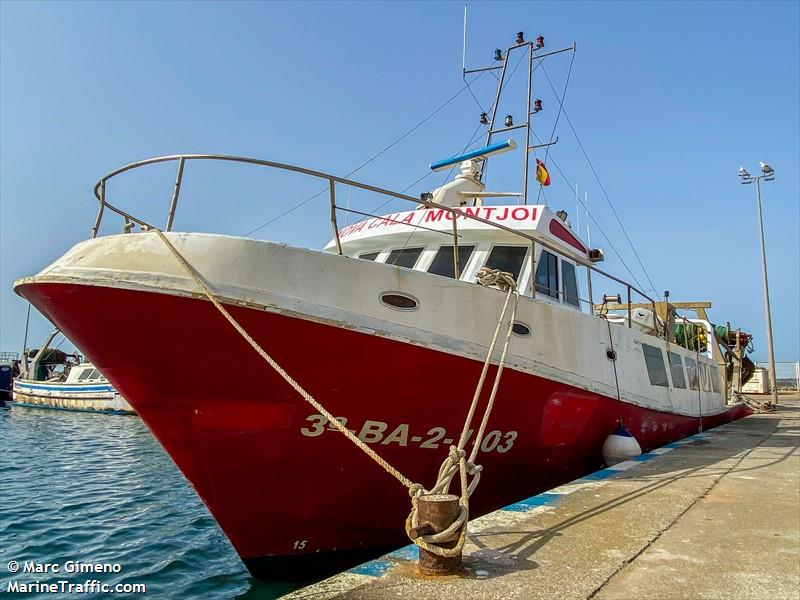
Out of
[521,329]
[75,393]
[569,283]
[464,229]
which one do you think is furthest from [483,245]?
[75,393]

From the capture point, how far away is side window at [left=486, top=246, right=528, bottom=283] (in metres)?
6.98

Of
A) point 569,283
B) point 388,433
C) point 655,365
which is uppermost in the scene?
point 569,283

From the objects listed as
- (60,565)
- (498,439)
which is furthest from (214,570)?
(498,439)

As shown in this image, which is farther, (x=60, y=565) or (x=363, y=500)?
(x=60, y=565)

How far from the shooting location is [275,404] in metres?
4.41

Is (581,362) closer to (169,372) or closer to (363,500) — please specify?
(363,500)

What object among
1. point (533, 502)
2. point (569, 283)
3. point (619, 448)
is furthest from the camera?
point (569, 283)

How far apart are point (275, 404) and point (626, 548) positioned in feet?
8.51

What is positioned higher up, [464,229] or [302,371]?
[464,229]

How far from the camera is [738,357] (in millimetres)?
22156

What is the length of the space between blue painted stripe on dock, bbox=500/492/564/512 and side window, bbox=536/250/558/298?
2.73 metres

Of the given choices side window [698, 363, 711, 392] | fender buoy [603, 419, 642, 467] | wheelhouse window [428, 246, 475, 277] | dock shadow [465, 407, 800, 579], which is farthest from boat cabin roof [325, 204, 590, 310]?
side window [698, 363, 711, 392]

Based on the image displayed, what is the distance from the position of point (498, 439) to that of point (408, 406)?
3.91 ft

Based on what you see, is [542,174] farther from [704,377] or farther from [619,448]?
[704,377]
